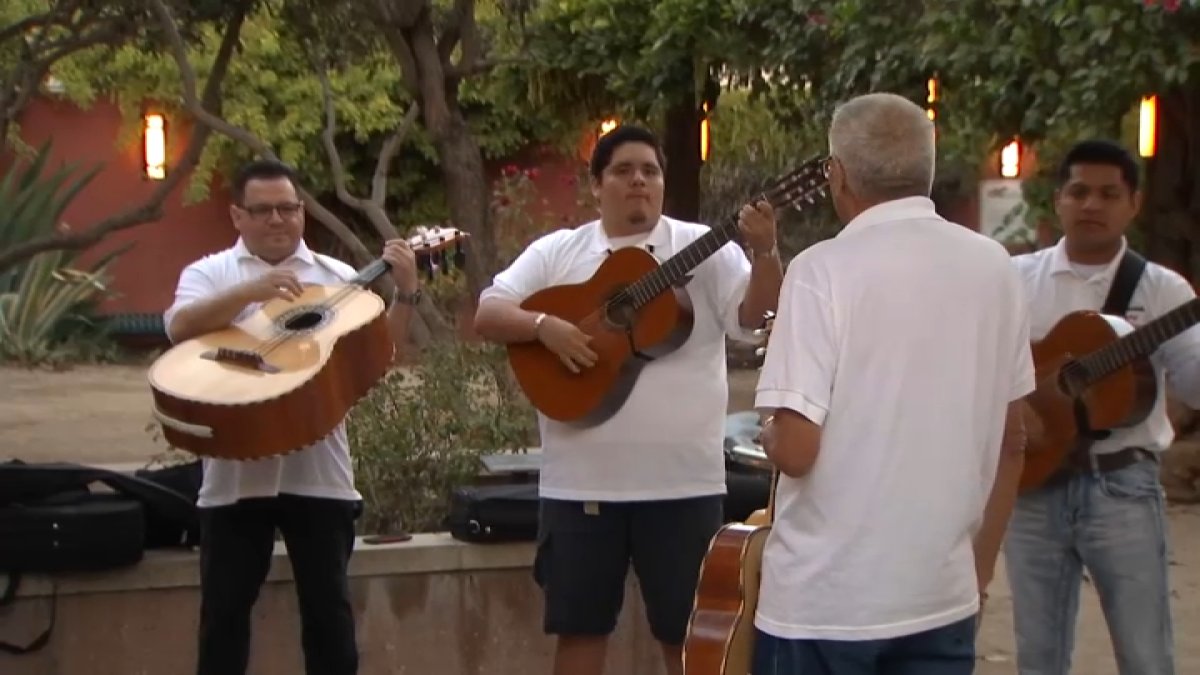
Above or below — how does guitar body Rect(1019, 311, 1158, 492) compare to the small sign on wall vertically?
below

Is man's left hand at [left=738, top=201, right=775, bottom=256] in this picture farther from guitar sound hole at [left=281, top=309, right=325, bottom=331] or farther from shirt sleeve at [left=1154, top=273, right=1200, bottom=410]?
guitar sound hole at [left=281, top=309, right=325, bottom=331]

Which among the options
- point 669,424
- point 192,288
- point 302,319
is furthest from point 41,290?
point 669,424

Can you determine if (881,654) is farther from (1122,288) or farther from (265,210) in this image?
(265,210)

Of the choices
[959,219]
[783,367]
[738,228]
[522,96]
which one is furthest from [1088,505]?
[959,219]

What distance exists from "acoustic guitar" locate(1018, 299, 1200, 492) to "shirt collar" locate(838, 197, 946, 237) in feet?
3.71

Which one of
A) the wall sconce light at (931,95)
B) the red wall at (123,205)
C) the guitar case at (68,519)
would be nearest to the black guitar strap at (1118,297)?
the guitar case at (68,519)

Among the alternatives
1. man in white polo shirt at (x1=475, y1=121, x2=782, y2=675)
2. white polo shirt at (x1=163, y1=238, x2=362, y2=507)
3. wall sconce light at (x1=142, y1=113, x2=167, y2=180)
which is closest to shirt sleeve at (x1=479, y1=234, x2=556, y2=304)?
man in white polo shirt at (x1=475, y1=121, x2=782, y2=675)

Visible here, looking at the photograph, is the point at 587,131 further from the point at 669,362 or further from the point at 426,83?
the point at 669,362

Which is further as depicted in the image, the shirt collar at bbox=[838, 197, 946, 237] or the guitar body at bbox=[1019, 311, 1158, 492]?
the guitar body at bbox=[1019, 311, 1158, 492]

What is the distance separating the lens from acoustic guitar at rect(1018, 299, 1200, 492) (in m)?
3.67

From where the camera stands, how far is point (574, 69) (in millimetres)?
11109

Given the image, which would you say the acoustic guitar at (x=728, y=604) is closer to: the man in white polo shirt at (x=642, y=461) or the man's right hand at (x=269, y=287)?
the man in white polo shirt at (x=642, y=461)

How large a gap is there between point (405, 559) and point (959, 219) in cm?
1577

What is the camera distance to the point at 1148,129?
9125 millimetres
